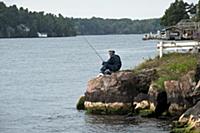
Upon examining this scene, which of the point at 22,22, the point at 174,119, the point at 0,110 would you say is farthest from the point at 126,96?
the point at 22,22

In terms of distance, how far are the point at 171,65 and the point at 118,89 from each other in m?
2.30

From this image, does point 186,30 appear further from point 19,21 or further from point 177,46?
point 19,21

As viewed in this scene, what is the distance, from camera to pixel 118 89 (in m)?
25.8

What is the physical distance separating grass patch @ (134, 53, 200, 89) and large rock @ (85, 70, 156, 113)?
0.54 m

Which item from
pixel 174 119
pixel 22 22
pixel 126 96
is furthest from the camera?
pixel 22 22

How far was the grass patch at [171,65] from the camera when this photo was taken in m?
25.4

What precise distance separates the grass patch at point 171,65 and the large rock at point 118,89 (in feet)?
1.78

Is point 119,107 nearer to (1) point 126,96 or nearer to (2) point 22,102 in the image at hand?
(1) point 126,96

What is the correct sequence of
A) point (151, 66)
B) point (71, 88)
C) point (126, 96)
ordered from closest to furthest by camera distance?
point (126, 96) → point (151, 66) → point (71, 88)

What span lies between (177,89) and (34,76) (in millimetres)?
26406

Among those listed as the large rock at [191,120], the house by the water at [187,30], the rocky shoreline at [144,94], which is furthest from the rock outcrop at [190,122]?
the house by the water at [187,30]

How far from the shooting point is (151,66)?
27719 mm

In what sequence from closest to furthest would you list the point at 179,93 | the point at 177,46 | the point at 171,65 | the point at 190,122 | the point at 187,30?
the point at 190,122
the point at 179,93
the point at 171,65
the point at 177,46
the point at 187,30

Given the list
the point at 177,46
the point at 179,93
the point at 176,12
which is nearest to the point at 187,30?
the point at 177,46
